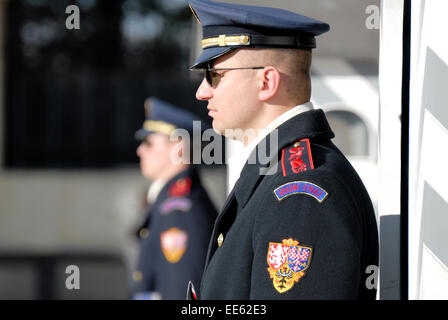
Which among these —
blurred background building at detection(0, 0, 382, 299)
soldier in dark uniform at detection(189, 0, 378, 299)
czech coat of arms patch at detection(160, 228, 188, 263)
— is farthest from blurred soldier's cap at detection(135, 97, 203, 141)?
blurred background building at detection(0, 0, 382, 299)

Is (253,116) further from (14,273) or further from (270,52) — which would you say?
(14,273)

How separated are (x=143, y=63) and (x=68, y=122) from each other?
3.91 metres

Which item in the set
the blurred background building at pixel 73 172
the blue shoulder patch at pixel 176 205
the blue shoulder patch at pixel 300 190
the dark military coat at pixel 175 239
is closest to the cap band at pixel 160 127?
the dark military coat at pixel 175 239

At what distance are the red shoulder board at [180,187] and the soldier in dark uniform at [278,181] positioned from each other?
6.67 feet

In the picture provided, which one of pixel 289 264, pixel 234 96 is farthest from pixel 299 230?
pixel 234 96

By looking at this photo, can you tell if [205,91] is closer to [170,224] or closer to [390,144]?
[390,144]

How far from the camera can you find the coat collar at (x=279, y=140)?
206 centimetres

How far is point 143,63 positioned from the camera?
14852mm

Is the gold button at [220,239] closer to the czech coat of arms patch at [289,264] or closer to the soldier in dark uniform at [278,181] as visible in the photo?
the soldier in dark uniform at [278,181]

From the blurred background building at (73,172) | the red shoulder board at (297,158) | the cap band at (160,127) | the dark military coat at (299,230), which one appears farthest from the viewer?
the blurred background building at (73,172)

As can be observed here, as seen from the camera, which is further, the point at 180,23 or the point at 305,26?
the point at 180,23

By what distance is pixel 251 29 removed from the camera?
213cm
